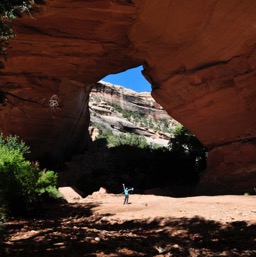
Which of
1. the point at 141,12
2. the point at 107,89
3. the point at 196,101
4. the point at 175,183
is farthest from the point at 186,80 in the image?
the point at 107,89

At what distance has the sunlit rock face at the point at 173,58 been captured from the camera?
13859 mm

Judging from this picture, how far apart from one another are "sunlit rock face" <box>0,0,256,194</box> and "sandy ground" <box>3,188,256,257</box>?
602 cm

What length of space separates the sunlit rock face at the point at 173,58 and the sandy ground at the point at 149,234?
19.7ft

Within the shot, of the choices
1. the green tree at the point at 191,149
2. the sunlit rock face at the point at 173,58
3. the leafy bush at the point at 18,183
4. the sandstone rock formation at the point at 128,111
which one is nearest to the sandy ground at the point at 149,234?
the leafy bush at the point at 18,183

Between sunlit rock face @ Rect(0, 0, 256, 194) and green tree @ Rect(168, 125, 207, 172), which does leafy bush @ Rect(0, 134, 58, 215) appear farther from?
green tree @ Rect(168, 125, 207, 172)

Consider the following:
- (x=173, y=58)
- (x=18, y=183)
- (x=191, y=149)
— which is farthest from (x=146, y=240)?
(x=191, y=149)

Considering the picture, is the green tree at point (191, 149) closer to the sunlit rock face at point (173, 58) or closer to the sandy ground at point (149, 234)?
the sunlit rock face at point (173, 58)

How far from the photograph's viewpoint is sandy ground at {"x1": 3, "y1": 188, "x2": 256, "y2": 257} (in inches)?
209

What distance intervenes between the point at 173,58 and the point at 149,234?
1152 cm

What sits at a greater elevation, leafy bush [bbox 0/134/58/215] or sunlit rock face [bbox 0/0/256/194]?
sunlit rock face [bbox 0/0/256/194]

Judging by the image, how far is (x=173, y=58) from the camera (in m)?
17.0

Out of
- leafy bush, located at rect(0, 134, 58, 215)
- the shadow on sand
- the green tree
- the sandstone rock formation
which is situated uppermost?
the sandstone rock formation

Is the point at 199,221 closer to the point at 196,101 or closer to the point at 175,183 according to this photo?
the point at 196,101

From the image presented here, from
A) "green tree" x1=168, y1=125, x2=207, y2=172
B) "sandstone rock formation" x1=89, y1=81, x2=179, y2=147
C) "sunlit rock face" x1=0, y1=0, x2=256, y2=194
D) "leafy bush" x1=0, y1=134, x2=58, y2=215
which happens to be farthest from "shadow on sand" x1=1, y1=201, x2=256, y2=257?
"sandstone rock formation" x1=89, y1=81, x2=179, y2=147
